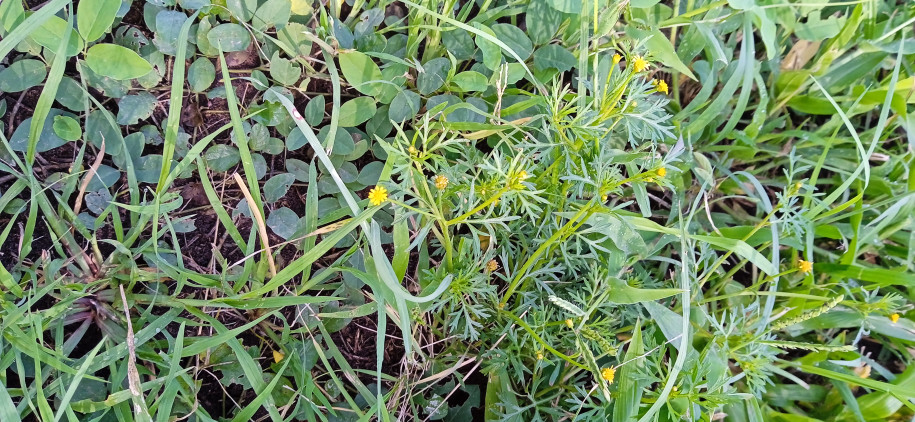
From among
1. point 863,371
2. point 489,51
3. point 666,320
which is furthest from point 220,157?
point 863,371

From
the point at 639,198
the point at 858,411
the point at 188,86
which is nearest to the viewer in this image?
the point at 639,198

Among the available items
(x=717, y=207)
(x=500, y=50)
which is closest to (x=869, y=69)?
(x=717, y=207)

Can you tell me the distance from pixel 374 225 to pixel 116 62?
0.61 m

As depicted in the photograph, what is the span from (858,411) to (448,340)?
98cm

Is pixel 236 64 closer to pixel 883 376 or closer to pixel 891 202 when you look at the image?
pixel 891 202

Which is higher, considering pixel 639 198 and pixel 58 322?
pixel 639 198

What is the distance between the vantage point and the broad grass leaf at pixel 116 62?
3.75 ft

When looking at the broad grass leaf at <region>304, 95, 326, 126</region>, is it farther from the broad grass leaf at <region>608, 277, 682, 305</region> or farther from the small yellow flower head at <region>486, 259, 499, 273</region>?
the broad grass leaf at <region>608, 277, 682, 305</region>

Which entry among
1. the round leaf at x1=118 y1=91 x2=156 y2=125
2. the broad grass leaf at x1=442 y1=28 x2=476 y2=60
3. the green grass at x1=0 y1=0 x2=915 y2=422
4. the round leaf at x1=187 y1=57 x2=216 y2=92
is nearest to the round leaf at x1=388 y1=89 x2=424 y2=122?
the green grass at x1=0 y1=0 x2=915 y2=422

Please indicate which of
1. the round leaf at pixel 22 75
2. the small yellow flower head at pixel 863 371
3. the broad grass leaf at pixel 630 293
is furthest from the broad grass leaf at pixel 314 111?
the small yellow flower head at pixel 863 371

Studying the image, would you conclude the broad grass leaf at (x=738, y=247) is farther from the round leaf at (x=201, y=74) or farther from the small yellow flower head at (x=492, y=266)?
the round leaf at (x=201, y=74)

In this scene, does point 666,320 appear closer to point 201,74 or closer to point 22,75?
point 201,74

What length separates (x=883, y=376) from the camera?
1.59 m

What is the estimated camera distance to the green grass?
3.57ft
